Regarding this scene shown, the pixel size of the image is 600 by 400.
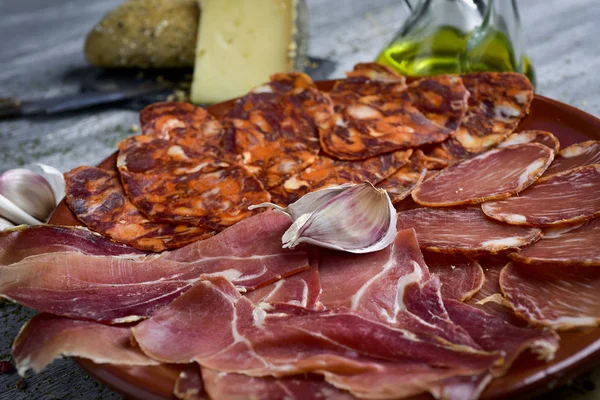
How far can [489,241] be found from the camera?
114 centimetres

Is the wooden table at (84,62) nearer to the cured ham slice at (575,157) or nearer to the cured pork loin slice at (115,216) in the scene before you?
the cured pork loin slice at (115,216)

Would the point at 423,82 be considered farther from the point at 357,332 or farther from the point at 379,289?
the point at 357,332

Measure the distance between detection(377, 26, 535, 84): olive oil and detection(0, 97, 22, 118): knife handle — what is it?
1.41 meters

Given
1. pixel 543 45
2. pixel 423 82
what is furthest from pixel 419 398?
pixel 543 45

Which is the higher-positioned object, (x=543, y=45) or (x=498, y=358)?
(x=498, y=358)

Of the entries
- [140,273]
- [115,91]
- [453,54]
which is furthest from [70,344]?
[115,91]

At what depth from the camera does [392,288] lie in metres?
1.04

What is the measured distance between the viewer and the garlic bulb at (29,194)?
1466mm

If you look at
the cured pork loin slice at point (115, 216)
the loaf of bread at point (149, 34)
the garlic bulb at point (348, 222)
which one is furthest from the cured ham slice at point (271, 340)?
the loaf of bread at point (149, 34)

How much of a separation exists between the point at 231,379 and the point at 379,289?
0.30m

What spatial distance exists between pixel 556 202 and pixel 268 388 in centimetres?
69

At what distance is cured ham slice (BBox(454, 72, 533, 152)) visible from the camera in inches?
59.1

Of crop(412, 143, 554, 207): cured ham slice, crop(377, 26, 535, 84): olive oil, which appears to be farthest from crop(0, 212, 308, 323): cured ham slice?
crop(377, 26, 535, 84): olive oil

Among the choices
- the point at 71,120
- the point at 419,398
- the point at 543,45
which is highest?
the point at 419,398
